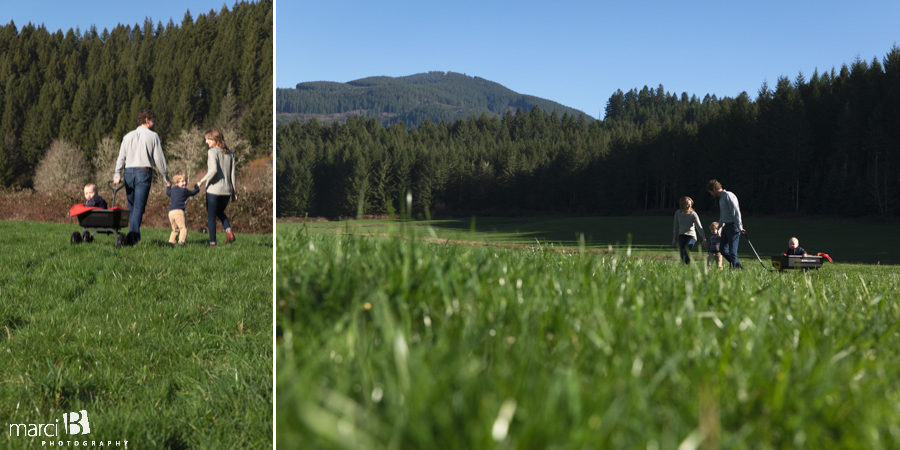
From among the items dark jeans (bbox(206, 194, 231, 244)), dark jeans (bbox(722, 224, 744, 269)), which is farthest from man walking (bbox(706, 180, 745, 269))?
dark jeans (bbox(206, 194, 231, 244))

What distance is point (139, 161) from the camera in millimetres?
10031

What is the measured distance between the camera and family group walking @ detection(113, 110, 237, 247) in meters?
9.91

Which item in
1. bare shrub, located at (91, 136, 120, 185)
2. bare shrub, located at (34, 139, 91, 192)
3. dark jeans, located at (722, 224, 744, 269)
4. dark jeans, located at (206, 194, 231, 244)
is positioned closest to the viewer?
dark jeans, located at (206, 194, 231, 244)

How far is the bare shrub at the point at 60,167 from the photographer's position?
53.2 meters

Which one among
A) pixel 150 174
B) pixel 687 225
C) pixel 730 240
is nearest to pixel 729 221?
pixel 730 240

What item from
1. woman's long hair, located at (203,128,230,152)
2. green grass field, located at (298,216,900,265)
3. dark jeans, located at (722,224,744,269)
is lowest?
green grass field, located at (298,216,900,265)

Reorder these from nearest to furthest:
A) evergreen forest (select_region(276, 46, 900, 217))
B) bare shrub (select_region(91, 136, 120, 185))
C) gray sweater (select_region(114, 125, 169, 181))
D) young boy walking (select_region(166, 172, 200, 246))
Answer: gray sweater (select_region(114, 125, 169, 181))
young boy walking (select_region(166, 172, 200, 246))
bare shrub (select_region(91, 136, 120, 185))
evergreen forest (select_region(276, 46, 900, 217))

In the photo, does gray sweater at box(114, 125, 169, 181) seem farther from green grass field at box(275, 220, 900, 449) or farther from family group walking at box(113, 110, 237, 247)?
green grass field at box(275, 220, 900, 449)

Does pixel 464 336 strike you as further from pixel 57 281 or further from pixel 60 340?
pixel 57 281

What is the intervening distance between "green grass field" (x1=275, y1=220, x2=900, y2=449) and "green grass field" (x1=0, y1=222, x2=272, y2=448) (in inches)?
41.3

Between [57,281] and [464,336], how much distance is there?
6.16 meters

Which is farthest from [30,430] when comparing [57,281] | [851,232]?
[851,232]

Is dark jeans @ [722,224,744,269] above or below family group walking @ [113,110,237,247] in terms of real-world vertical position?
below

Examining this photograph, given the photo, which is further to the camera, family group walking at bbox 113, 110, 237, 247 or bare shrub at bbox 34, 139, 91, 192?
bare shrub at bbox 34, 139, 91, 192
